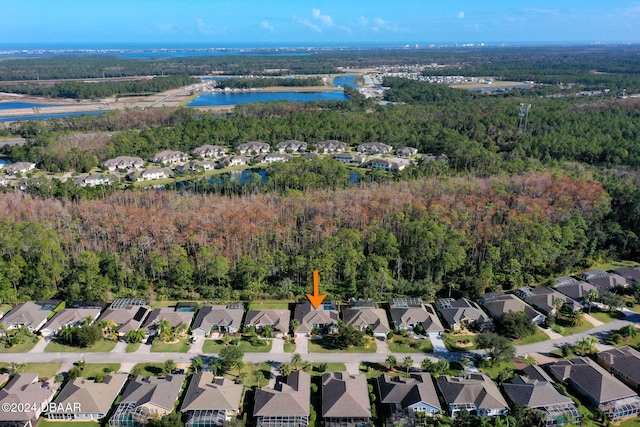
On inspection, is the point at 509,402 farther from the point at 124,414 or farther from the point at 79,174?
the point at 79,174

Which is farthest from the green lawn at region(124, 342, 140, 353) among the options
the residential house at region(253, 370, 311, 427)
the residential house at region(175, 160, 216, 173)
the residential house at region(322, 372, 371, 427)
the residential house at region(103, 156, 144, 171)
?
the residential house at region(103, 156, 144, 171)

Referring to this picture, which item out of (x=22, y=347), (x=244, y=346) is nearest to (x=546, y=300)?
(x=244, y=346)

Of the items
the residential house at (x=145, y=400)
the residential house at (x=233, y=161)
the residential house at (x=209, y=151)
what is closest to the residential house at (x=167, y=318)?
the residential house at (x=145, y=400)

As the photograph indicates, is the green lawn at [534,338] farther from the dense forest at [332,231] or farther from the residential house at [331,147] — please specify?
the residential house at [331,147]

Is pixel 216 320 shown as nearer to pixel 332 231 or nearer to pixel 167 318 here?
pixel 167 318

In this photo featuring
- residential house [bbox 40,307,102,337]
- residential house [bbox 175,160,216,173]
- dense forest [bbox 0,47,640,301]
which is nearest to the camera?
residential house [bbox 40,307,102,337]

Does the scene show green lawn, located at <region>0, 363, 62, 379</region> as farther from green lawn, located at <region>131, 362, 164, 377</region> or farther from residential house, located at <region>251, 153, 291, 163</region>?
residential house, located at <region>251, 153, 291, 163</region>

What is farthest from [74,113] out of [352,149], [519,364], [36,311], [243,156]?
[519,364]
